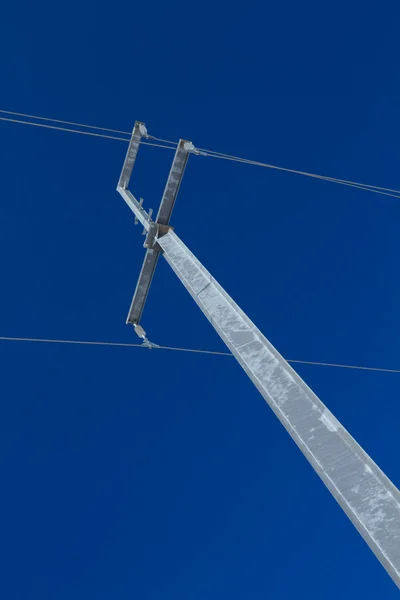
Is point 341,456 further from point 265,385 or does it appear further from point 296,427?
point 265,385

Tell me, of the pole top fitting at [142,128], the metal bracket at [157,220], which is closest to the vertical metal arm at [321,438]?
the metal bracket at [157,220]

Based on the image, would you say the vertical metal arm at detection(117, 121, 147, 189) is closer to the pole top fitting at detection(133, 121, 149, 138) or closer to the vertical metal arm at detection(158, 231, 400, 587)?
the pole top fitting at detection(133, 121, 149, 138)

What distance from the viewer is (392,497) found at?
354cm

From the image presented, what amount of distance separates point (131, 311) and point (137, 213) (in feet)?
6.14

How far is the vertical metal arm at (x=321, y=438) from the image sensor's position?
3.42 metres

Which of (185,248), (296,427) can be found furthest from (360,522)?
(185,248)

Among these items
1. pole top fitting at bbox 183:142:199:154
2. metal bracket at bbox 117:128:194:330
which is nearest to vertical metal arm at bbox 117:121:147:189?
metal bracket at bbox 117:128:194:330

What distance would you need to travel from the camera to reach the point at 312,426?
165 inches

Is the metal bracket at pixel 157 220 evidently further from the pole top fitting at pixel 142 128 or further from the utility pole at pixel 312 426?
the pole top fitting at pixel 142 128

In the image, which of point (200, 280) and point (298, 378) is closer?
point (298, 378)

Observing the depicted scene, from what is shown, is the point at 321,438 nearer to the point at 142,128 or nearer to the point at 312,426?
the point at 312,426

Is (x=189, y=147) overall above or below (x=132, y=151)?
below

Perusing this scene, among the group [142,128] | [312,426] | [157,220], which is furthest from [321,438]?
[142,128]

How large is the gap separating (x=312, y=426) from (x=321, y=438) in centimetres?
13
